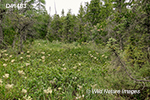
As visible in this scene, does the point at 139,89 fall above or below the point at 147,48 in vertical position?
below

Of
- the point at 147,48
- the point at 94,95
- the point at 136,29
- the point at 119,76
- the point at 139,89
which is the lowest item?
the point at 94,95

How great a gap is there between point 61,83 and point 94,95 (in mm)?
1146

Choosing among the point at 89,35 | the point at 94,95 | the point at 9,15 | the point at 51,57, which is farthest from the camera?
the point at 89,35

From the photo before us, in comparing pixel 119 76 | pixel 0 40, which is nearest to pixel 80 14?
pixel 0 40

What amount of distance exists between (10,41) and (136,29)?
707 cm

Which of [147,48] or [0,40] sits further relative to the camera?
[0,40]

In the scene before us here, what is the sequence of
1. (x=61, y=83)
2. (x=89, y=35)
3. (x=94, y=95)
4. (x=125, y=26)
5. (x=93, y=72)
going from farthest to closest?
(x=89, y=35) → (x=93, y=72) → (x=61, y=83) → (x=125, y=26) → (x=94, y=95)

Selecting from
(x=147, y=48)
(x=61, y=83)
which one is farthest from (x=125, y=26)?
(x=61, y=83)

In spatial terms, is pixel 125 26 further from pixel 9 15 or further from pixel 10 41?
pixel 10 41

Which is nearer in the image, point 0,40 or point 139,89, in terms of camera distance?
point 139,89

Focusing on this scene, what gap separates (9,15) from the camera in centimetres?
599

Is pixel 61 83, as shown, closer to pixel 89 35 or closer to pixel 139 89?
pixel 139 89

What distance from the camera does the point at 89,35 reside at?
8.60 meters

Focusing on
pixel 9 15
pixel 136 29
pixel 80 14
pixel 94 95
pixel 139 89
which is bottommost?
pixel 94 95
